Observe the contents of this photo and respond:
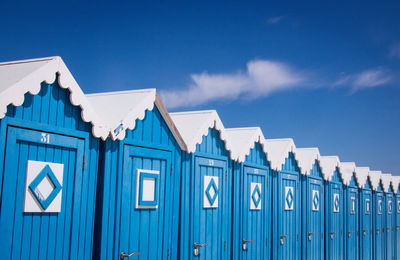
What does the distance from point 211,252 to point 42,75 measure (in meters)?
3.90

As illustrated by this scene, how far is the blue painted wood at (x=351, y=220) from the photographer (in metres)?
12.5

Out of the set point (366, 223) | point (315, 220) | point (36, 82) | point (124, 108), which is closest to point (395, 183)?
point (366, 223)

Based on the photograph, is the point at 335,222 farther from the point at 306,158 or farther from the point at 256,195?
the point at 256,195

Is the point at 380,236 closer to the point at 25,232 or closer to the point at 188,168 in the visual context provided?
the point at 188,168

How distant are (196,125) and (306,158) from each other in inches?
186

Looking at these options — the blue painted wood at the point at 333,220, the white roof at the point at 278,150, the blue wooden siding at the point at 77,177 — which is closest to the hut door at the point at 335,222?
the blue painted wood at the point at 333,220

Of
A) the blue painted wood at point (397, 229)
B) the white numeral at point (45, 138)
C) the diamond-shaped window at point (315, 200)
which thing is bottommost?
the blue painted wood at point (397, 229)

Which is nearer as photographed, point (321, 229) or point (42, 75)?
point (42, 75)

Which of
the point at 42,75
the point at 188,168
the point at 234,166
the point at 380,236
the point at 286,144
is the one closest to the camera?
the point at 42,75

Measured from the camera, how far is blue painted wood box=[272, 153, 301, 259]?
8633 mm

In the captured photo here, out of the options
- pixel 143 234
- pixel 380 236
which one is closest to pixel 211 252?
pixel 143 234

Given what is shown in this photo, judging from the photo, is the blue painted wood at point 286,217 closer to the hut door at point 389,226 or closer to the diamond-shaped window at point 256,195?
the diamond-shaped window at point 256,195

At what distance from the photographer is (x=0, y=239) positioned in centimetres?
361

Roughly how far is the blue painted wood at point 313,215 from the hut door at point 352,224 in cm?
198
